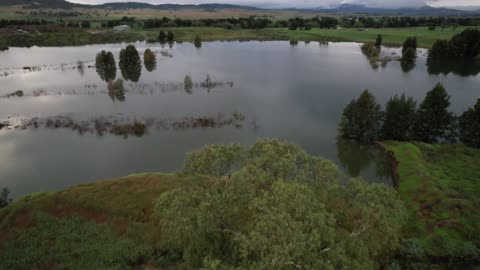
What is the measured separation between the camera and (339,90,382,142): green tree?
165 ft

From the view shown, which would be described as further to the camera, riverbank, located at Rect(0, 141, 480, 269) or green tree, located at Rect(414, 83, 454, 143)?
green tree, located at Rect(414, 83, 454, 143)

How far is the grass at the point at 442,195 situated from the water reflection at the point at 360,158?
2086 mm

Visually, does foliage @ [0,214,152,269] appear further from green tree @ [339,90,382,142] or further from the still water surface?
green tree @ [339,90,382,142]

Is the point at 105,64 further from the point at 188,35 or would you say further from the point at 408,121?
the point at 408,121

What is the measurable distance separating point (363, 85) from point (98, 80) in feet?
230

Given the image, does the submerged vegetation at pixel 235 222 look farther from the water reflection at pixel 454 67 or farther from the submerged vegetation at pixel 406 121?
the water reflection at pixel 454 67

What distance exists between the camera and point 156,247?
89.2 ft

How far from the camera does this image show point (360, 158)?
48.0 meters

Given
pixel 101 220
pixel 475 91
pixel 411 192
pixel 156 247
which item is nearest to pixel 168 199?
pixel 156 247

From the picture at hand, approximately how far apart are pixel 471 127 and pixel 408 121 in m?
8.37

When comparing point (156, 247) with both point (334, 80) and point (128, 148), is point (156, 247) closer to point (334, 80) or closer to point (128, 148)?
point (128, 148)

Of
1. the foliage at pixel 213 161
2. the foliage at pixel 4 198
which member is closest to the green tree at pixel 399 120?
the foliage at pixel 213 161

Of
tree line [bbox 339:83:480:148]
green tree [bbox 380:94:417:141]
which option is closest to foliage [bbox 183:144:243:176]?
tree line [bbox 339:83:480:148]

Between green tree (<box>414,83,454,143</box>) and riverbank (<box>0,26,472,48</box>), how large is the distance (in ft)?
371
